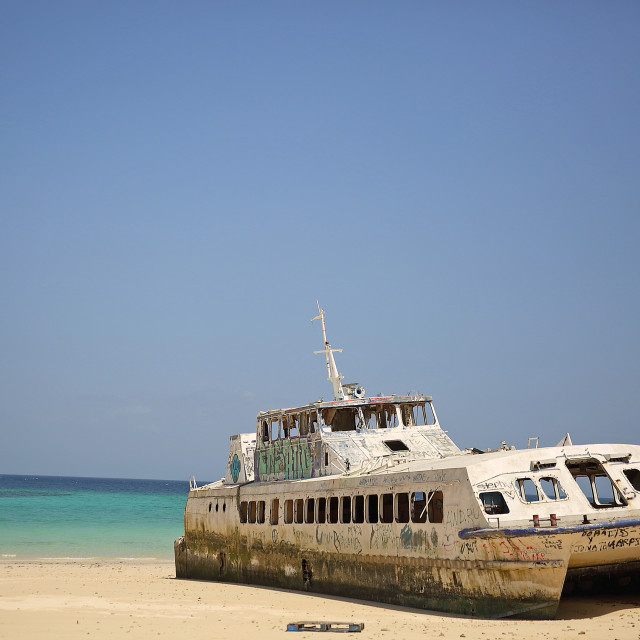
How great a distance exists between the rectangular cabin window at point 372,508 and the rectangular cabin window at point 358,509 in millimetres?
326

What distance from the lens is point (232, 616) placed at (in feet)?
54.7

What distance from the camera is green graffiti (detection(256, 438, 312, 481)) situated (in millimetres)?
21797

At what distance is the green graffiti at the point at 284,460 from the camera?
71.5 ft

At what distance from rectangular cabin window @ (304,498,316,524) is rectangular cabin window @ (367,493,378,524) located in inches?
69.1

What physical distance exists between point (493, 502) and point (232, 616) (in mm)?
5656

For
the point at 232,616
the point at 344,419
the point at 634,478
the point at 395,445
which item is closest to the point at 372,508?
the point at 395,445

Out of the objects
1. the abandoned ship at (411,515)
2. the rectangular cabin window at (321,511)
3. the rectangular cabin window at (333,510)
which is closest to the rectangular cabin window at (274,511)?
the abandoned ship at (411,515)

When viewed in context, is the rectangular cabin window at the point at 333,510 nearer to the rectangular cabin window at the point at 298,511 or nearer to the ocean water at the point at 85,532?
the rectangular cabin window at the point at 298,511

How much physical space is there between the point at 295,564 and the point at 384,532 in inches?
160

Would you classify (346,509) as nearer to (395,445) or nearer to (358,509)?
(358,509)

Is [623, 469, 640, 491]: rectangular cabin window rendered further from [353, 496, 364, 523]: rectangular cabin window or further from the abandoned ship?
[353, 496, 364, 523]: rectangular cabin window

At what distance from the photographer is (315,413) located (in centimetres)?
2217

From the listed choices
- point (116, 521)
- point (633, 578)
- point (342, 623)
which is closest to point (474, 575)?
point (342, 623)

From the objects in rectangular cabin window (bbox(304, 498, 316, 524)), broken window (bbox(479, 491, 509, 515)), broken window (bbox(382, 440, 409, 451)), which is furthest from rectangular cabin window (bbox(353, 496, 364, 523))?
broken window (bbox(479, 491, 509, 515))
